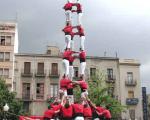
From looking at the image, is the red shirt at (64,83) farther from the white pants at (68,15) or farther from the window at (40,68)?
the window at (40,68)

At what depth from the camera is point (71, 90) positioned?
28141 mm

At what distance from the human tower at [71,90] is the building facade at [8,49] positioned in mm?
46470

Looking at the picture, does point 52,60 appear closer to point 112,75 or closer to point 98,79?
point 112,75

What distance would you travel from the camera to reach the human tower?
27.0 meters

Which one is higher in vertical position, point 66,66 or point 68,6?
point 68,6

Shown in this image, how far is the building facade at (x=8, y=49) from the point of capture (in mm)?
74875

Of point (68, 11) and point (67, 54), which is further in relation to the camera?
point (68, 11)

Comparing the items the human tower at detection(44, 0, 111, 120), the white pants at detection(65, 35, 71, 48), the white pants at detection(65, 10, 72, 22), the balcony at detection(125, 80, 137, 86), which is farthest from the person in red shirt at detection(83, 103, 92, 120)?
the balcony at detection(125, 80, 137, 86)

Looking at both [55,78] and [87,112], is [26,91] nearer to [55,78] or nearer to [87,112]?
[55,78]

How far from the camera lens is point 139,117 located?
78000 millimetres

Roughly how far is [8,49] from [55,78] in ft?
31.3

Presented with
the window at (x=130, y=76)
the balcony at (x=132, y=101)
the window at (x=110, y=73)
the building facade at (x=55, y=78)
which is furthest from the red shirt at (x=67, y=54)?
the window at (x=130, y=76)

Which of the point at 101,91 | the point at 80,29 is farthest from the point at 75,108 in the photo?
the point at 101,91

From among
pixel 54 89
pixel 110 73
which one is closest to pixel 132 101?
pixel 110 73
